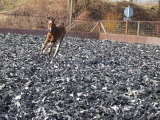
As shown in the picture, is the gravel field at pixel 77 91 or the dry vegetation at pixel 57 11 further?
the dry vegetation at pixel 57 11

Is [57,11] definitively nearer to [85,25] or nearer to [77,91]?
[85,25]

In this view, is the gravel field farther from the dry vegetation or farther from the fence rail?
the dry vegetation

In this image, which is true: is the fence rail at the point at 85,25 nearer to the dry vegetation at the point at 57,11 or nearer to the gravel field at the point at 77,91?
the dry vegetation at the point at 57,11

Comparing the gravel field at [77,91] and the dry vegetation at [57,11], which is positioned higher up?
the dry vegetation at [57,11]

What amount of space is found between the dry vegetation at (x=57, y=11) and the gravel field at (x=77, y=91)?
44.0 feet

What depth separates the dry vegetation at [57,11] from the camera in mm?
21752

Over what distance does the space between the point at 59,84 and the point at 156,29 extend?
12.7m

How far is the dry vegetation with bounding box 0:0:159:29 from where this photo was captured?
21.8 m

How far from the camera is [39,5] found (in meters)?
32.3

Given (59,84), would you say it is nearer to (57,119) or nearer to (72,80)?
(72,80)

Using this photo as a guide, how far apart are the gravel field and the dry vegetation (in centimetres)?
1342

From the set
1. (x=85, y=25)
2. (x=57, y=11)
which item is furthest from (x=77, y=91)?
(x=57, y=11)

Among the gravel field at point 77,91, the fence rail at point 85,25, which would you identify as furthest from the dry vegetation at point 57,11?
the gravel field at point 77,91

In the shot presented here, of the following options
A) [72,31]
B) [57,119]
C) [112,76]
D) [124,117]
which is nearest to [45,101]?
[57,119]
